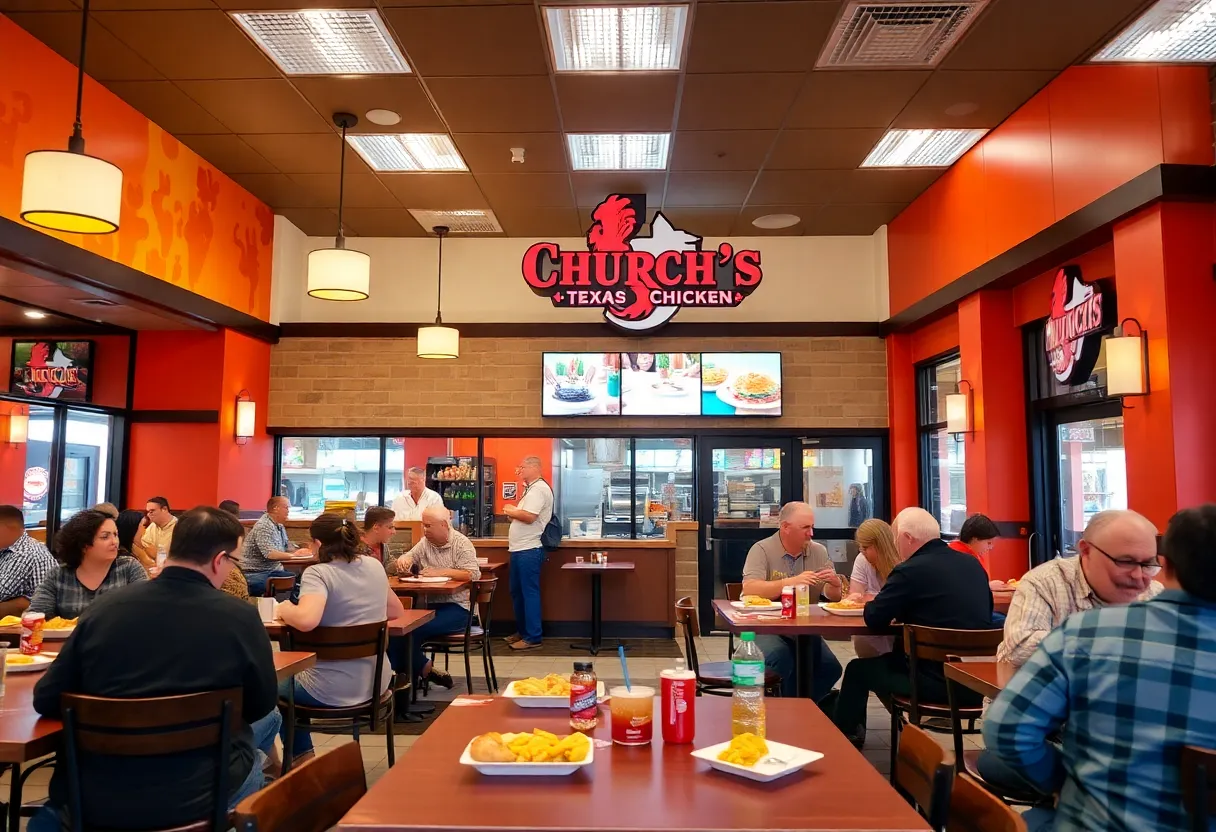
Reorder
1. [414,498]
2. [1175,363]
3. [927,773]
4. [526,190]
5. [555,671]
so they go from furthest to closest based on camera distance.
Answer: [414,498] → [526,190] → [555,671] → [1175,363] → [927,773]

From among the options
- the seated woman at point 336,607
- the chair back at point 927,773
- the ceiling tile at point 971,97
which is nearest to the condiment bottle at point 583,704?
the chair back at point 927,773

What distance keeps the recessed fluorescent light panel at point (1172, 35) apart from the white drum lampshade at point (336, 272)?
517 centimetres

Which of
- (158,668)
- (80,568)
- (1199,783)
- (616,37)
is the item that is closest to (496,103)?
(616,37)

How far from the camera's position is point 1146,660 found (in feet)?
5.76

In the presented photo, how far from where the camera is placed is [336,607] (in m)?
4.01

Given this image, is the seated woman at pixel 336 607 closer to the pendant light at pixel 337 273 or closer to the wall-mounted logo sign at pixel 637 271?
the pendant light at pixel 337 273

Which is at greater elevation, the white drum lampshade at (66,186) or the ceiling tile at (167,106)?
the ceiling tile at (167,106)

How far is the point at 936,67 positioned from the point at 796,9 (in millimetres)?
1322

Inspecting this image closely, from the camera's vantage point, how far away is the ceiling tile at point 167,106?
19.9 ft

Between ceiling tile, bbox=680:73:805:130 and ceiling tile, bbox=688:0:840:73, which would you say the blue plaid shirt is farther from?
ceiling tile, bbox=680:73:805:130

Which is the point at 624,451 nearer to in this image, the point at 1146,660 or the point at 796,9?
the point at 796,9

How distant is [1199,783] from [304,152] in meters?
7.40

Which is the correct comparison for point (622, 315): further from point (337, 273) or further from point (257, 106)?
point (257, 106)

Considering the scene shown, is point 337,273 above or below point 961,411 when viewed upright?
above
